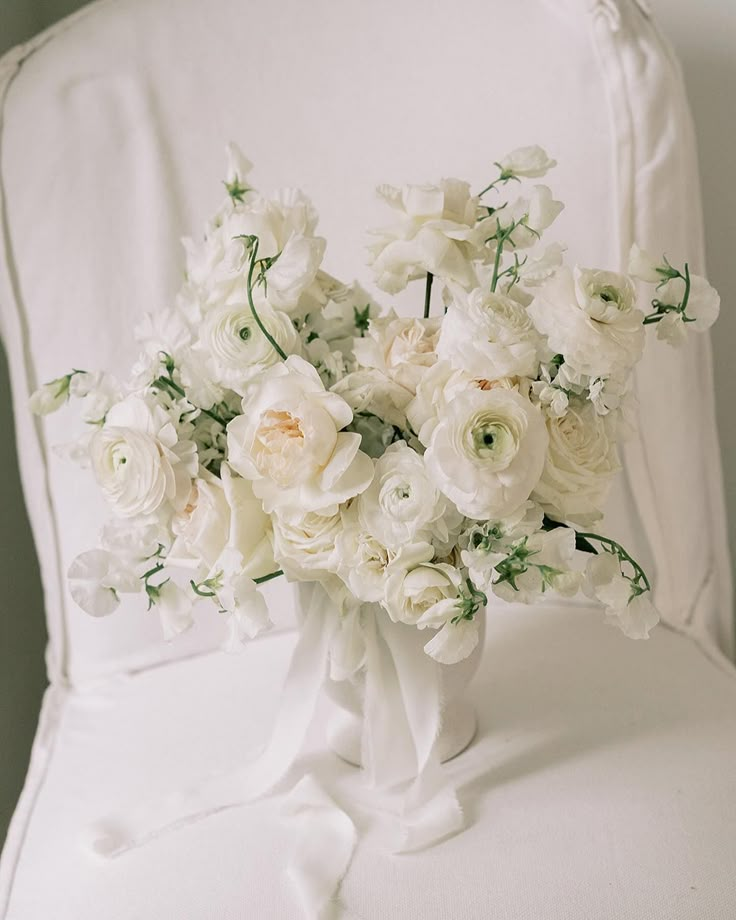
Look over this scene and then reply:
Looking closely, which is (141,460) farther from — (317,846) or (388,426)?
(317,846)

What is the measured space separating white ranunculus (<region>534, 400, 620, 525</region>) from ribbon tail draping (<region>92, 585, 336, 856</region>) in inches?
7.5

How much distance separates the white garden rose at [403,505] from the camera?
55 centimetres

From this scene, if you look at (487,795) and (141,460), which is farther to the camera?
(487,795)

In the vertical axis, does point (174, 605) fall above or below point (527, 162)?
below

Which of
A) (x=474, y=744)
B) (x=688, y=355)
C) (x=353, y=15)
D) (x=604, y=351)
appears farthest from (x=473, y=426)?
(x=353, y=15)

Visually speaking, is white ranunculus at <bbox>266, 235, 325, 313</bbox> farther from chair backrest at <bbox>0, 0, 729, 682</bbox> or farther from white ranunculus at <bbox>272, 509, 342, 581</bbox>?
chair backrest at <bbox>0, 0, 729, 682</bbox>

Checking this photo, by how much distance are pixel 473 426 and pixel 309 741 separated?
1.22 ft

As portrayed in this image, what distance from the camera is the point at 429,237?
62cm

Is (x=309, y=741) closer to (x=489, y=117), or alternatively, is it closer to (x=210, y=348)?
(x=210, y=348)

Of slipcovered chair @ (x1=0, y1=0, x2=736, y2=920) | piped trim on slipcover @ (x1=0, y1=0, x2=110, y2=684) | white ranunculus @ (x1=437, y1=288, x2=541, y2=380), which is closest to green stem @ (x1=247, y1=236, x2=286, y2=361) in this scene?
white ranunculus @ (x1=437, y1=288, x2=541, y2=380)

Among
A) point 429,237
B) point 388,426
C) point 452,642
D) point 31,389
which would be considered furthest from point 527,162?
point 31,389

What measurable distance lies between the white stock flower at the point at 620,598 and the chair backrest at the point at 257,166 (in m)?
0.39

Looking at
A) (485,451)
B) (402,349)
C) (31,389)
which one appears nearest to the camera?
(485,451)

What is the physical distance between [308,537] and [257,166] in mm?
531
